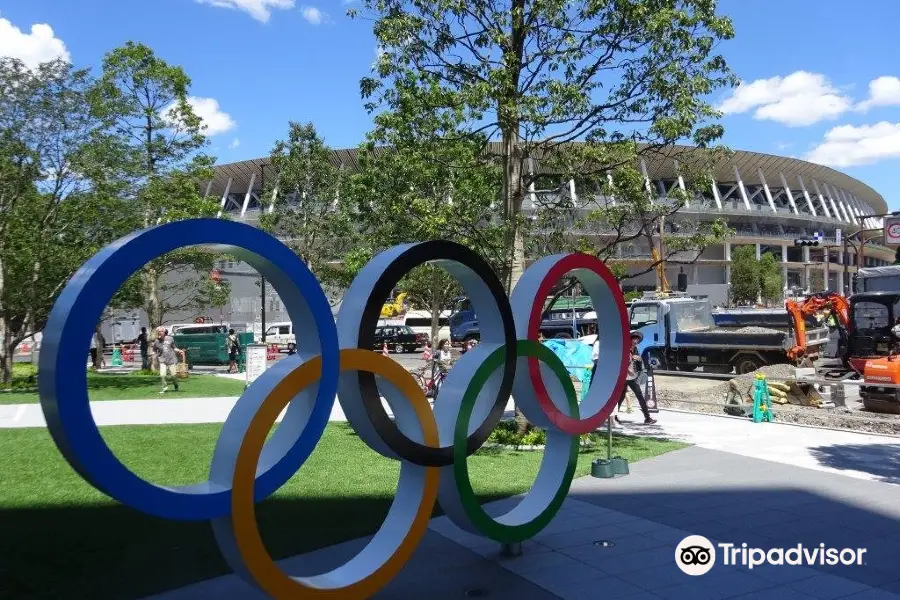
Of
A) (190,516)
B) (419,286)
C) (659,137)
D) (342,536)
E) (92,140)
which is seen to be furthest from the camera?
(419,286)

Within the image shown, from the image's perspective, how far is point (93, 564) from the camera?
643 centimetres

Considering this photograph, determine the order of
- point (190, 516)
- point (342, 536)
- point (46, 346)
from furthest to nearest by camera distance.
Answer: point (342, 536) < point (190, 516) < point (46, 346)

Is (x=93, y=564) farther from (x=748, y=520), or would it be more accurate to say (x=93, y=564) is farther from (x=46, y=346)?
(x=748, y=520)

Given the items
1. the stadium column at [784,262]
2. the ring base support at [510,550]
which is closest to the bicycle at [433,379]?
the ring base support at [510,550]

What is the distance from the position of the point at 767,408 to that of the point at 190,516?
12.8 m

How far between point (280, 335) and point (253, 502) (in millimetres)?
41143

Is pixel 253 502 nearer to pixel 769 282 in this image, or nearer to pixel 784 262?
pixel 769 282

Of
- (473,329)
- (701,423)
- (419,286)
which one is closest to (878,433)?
(701,423)

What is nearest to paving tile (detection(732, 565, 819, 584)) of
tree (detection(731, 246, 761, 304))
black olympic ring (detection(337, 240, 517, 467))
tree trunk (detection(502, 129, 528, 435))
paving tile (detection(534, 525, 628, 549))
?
paving tile (detection(534, 525, 628, 549))

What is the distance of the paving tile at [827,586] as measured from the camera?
588 cm

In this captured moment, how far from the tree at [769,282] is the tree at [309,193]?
4634cm

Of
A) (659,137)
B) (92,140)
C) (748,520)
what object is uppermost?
(92,140)

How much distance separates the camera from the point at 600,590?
234 inches

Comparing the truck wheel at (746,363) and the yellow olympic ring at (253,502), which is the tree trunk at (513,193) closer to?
the yellow olympic ring at (253,502)
